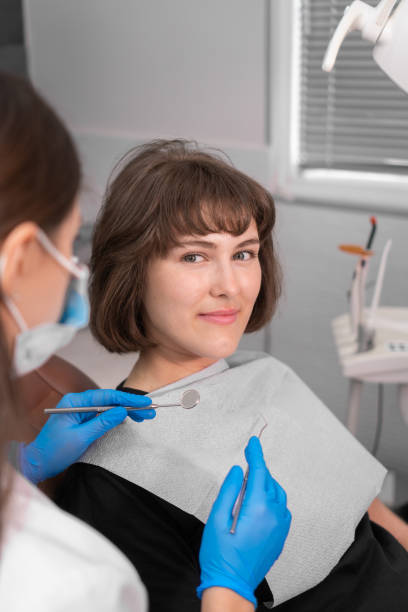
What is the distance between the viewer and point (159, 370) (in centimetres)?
123

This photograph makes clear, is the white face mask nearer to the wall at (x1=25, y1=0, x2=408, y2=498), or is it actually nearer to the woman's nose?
the woman's nose

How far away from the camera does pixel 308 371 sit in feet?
8.00

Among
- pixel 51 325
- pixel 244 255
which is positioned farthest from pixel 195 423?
pixel 51 325

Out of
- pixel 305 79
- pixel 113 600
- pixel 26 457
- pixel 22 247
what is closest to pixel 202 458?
pixel 26 457

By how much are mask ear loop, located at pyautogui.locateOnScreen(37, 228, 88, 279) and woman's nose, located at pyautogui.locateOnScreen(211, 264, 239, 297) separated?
0.45m

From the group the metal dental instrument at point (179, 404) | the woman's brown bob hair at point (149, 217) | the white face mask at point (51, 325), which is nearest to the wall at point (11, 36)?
the woman's brown bob hair at point (149, 217)

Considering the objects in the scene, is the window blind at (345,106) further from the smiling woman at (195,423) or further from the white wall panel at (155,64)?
the smiling woman at (195,423)

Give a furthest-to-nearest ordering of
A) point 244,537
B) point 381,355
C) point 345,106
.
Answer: point 345,106 → point 381,355 → point 244,537

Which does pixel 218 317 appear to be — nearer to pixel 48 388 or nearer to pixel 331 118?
pixel 48 388

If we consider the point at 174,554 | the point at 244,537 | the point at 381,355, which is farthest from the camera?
the point at 381,355

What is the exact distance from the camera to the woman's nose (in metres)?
1.15

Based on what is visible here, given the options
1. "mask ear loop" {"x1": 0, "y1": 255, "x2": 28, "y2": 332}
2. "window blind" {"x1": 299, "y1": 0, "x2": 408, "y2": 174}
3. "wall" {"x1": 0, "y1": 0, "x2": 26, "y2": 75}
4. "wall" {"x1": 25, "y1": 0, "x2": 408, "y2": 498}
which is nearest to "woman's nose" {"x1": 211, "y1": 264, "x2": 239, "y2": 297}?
"mask ear loop" {"x1": 0, "y1": 255, "x2": 28, "y2": 332}

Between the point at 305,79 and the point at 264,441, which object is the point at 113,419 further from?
the point at 305,79

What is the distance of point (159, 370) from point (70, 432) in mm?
225
